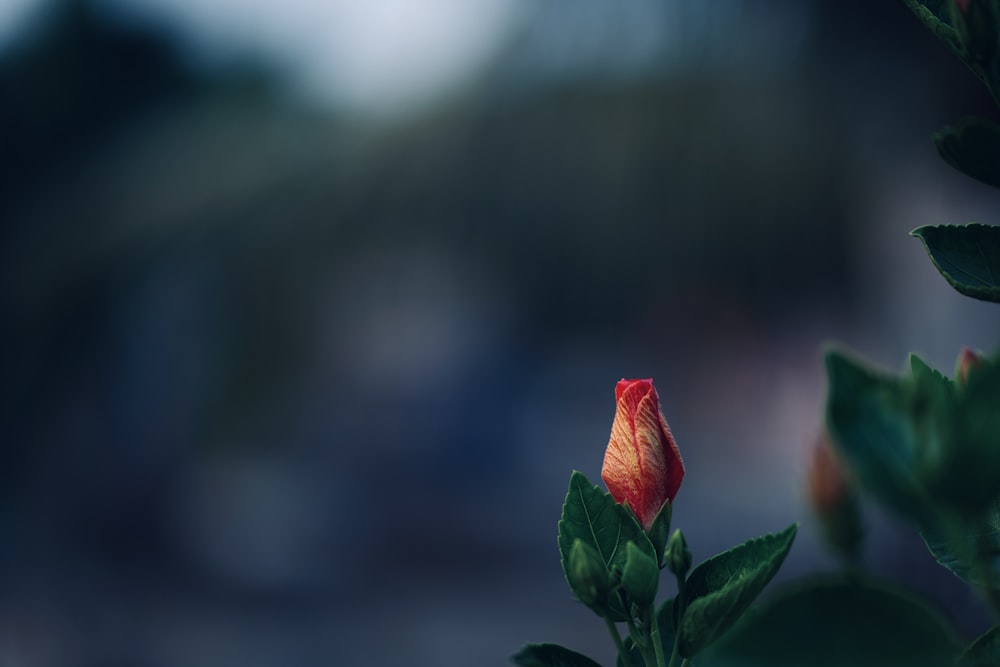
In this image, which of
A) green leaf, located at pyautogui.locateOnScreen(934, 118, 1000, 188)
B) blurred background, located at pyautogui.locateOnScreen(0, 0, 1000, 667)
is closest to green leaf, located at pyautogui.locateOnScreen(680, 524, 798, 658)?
green leaf, located at pyautogui.locateOnScreen(934, 118, 1000, 188)

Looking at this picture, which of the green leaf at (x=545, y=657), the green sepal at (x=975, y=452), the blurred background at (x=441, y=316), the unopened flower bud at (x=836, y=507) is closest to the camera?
the green sepal at (x=975, y=452)

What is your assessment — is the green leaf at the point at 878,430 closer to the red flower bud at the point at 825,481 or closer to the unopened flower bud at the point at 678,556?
the unopened flower bud at the point at 678,556

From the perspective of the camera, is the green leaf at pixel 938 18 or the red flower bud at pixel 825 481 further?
the red flower bud at pixel 825 481

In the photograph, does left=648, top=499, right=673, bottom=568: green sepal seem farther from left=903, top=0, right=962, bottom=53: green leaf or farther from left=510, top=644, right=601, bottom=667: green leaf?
left=903, top=0, right=962, bottom=53: green leaf

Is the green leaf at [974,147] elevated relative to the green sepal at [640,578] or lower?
elevated

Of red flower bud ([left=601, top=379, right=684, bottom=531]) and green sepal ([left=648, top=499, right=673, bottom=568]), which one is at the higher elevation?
red flower bud ([left=601, top=379, right=684, bottom=531])

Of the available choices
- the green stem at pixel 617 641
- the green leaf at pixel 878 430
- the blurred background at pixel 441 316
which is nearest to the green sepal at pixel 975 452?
the green leaf at pixel 878 430
